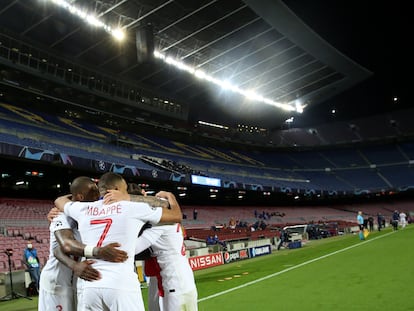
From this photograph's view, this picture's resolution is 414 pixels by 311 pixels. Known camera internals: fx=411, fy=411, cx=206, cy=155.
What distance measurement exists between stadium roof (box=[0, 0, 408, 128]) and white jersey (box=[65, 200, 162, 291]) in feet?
88.1

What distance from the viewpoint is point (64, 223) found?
3715mm

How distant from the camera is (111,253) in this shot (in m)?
3.23

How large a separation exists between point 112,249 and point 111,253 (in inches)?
1.2

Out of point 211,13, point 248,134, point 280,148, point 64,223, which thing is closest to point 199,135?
point 248,134

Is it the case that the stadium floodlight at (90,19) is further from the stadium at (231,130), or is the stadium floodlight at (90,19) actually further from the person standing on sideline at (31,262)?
the person standing on sideline at (31,262)

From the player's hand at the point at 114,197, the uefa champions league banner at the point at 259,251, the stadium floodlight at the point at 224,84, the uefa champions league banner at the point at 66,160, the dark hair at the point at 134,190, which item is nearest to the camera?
the player's hand at the point at 114,197

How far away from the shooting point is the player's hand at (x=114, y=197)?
11.0ft

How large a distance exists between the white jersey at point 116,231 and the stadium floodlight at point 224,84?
32.6 meters

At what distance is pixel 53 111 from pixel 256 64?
65.7 feet

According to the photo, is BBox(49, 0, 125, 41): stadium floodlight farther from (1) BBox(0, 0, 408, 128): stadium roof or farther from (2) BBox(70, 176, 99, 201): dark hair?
(2) BBox(70, 176, 99, 201): dark hair

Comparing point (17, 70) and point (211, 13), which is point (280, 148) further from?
point (17, 70)

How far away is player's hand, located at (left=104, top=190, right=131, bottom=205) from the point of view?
335cm

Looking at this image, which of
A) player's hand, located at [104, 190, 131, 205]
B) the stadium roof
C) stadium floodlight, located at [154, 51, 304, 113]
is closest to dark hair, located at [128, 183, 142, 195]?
player's hand, located at [104, 190, 131, 205]

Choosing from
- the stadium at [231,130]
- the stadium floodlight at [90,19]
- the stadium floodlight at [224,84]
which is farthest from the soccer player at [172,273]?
the stadium floodlight at [224,84]
